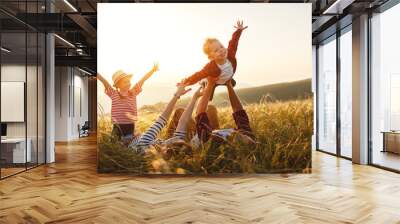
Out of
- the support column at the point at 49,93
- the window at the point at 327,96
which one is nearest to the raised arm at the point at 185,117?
the support column at the point at 49,93

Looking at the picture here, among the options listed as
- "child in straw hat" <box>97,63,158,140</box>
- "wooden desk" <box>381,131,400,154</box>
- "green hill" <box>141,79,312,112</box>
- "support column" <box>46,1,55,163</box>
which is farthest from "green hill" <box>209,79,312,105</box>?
"support column" <box>46,1,55,163</box>

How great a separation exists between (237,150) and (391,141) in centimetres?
299

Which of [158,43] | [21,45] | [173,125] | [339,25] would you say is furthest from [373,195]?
[21,45]

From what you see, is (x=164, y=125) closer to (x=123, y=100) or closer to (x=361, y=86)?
(x=123, y=100)

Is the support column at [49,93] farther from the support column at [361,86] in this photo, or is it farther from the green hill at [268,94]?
the support column at [361,86]

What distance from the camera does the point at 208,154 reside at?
705 centimetres

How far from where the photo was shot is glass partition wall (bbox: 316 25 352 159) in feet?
30.4

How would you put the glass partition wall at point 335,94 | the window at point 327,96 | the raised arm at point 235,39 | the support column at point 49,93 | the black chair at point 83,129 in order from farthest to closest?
the black chair at point 83,129, the window at point 327,96, the glass partition wall at point 335,94, the support column at point 49,93, the raised arm at point 235,39

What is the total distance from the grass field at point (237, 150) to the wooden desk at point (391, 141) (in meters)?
1.62

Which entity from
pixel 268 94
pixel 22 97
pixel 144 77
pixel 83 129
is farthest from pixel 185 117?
pixel 83 129

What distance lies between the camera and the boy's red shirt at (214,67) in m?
7.10

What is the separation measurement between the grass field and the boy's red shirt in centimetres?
68

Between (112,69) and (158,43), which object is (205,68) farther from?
(112,69)

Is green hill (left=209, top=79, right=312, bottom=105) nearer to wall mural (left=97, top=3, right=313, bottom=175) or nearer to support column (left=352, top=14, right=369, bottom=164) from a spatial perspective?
wall mural (left=97, top=3, right=313, bottom=175)
